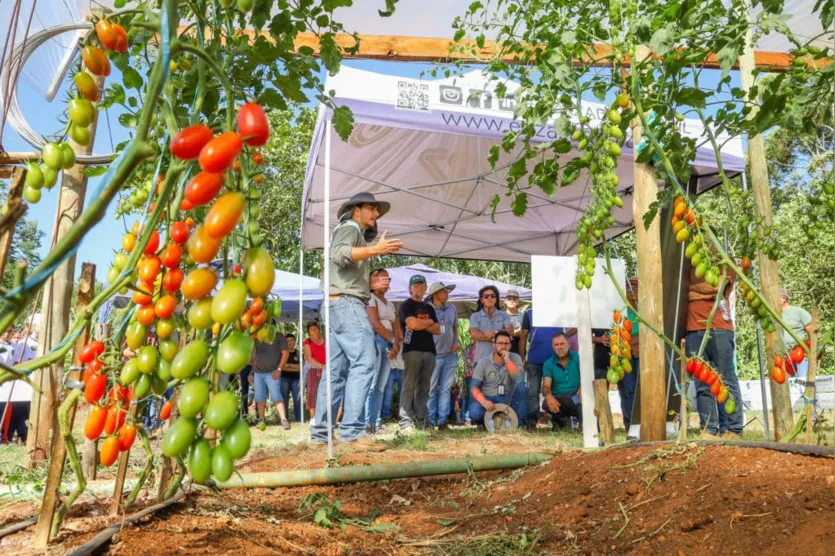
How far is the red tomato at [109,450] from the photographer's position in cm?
110

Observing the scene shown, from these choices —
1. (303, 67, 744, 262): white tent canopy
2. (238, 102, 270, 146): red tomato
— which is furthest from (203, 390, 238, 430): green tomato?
(303, 67, 744, 262): white tent canopy

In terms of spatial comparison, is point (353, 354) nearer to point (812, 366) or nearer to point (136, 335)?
point (812, 366)

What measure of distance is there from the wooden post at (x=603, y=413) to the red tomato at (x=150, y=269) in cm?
258

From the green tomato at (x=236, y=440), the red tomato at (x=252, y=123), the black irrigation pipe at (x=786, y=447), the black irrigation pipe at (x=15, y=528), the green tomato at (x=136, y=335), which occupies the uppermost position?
the red tomato at (x=252, y=123)

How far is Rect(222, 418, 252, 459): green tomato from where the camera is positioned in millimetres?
648

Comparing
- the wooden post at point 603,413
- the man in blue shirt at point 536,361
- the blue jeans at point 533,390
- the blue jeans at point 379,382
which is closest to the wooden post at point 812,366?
the wooden post at point 603,413

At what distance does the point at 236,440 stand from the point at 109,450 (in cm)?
59

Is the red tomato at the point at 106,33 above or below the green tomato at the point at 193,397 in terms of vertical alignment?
above

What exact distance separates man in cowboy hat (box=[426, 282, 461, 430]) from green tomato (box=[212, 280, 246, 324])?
628 cm

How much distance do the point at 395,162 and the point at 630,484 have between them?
4305mm

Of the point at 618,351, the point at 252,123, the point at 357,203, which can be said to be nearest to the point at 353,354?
the point at 357,203

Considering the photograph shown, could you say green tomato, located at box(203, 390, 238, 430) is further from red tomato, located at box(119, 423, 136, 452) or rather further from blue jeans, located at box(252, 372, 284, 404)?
blue jeans, located at box(252, 372, 284, 404)

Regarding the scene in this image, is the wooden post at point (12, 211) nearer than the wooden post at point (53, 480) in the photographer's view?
Yes

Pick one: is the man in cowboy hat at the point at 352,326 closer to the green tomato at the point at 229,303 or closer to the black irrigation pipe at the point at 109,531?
the black irrigation pipe at the point at 109,531
